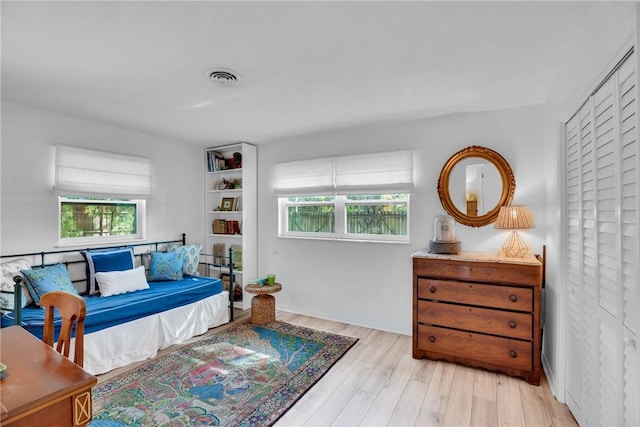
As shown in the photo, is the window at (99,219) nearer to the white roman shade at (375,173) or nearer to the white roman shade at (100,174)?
the white roman shade at (100,174)

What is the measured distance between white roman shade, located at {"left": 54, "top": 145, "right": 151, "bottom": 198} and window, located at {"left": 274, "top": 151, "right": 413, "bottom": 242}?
66.1 inches

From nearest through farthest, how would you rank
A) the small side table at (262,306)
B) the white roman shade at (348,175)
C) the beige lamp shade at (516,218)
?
the beige lamp shade at (516,218) → the white roman shade at (348,175) → the small side table at (262,306)

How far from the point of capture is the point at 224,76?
229 centimetres

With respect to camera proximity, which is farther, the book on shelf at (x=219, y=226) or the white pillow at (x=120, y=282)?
the book on shelf at (x=219, y=226)

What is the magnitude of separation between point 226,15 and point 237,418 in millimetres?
2394

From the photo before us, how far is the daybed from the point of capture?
254 centimetres

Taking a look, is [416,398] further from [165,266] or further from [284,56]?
[165,266]

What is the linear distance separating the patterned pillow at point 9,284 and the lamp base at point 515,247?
13.6 feet

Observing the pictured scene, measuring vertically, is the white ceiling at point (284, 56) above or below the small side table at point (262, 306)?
above

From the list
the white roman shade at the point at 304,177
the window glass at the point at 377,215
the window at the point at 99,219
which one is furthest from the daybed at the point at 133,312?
the window glass at the point at 377,215

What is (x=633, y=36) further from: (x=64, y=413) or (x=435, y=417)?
(x=64, y=413)

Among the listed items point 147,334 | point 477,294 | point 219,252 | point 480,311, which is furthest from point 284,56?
point 219,252

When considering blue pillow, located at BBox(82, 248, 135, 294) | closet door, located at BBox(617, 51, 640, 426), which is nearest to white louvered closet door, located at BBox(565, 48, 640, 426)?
closet door, located at BBox(617, 51, 640, 426)

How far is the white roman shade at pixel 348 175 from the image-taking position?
345cm
